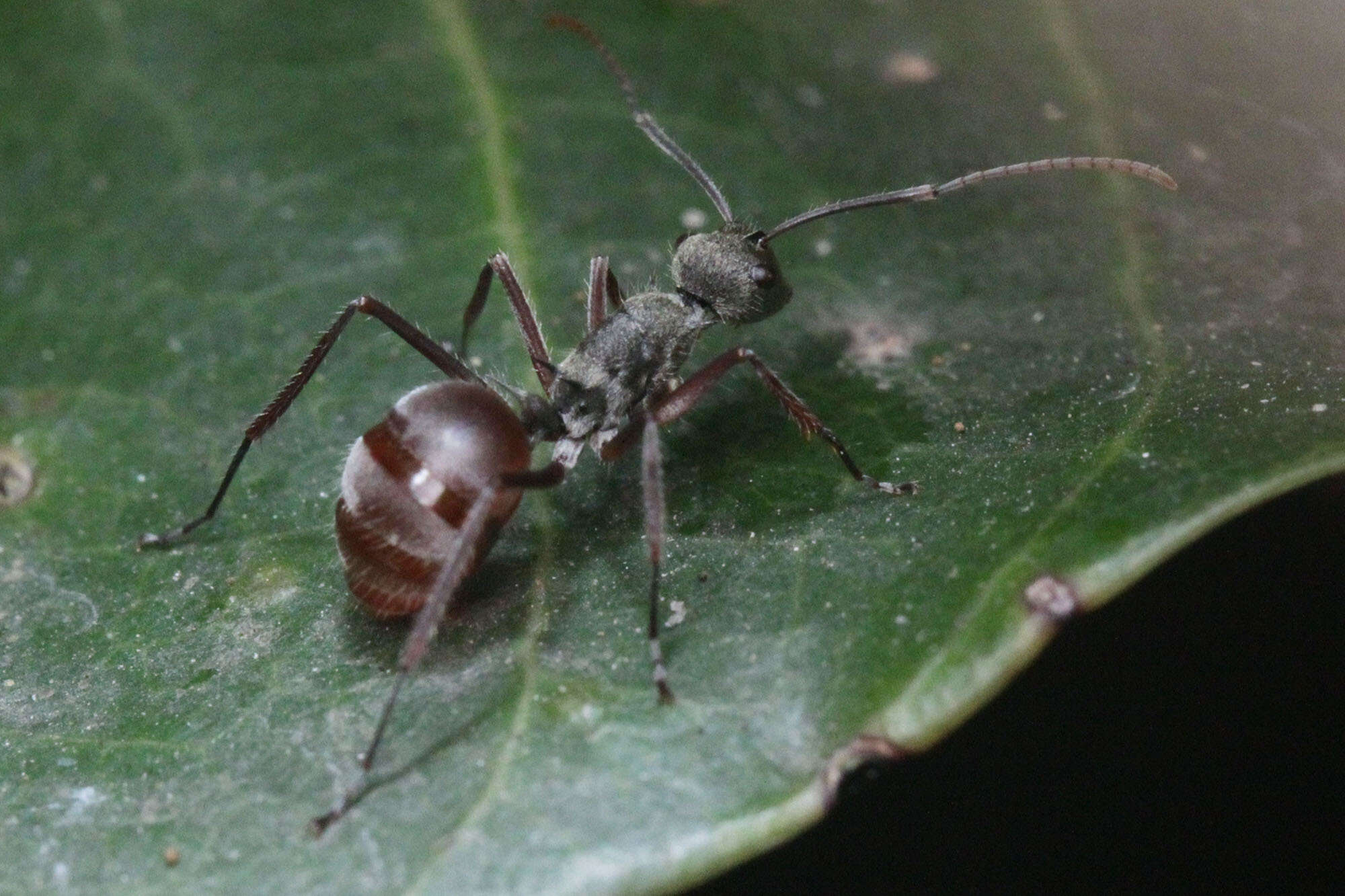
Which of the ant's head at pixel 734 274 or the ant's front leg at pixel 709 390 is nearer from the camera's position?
the ant's front leg at pixel 709 390

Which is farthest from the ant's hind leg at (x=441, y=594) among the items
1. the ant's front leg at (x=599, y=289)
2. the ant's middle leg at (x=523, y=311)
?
the ant's front leg at (x=599, y=289)

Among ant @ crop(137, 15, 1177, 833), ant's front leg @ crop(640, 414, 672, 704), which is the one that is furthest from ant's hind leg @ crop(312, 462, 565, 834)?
ant's front leg @ crop(640, 414, 672, 704)

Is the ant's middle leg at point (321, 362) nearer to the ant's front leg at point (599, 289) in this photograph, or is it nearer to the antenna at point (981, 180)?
the ant's front leg at point (599, 289)

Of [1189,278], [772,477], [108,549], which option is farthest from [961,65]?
[108,549]

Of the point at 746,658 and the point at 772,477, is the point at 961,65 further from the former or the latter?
the point at 746,658

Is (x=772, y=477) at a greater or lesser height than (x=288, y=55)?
lesser

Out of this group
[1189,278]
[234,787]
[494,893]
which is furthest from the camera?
[1189,278]
